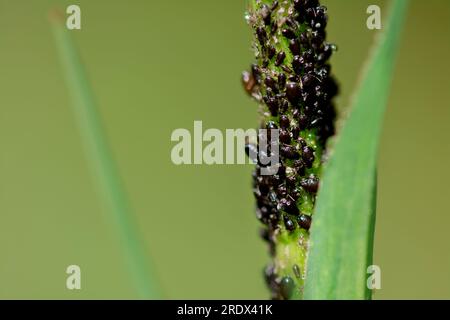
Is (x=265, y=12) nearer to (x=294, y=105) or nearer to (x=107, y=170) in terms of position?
(x=294, y=105)

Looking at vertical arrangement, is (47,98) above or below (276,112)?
above

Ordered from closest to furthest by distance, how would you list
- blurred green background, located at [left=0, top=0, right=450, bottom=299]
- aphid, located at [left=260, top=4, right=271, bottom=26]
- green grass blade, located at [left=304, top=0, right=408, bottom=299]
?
green grass blade, located at [left=304, top=0, right=408, bottom=299], aphid, located at [left=260, top=4, right=271, bottom=26], blurred green background, located at [left=0, top=0, right=450, bottom=299]

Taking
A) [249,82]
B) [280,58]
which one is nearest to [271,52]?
[280,58]

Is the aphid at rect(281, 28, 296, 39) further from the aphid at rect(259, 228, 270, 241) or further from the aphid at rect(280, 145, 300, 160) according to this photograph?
the aphid at rect(259, 228, 270, 241)

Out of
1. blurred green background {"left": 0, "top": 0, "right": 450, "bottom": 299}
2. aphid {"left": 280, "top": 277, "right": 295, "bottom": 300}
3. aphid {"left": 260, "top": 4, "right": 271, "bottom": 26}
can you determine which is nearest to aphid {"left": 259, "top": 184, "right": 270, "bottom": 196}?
aphid {"left": 280, "top": 277, "right": 295, "bottom": 300}
